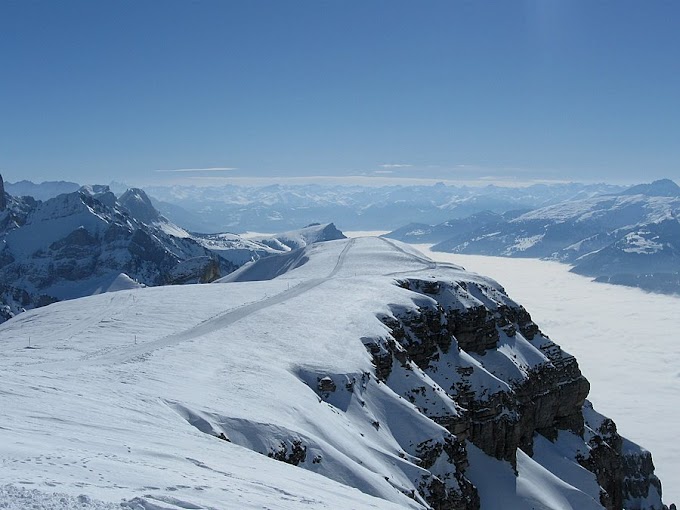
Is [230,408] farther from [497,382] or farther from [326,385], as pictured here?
[497,382]

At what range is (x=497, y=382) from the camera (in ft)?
204

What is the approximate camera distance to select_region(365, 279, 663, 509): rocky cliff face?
54.5 metres

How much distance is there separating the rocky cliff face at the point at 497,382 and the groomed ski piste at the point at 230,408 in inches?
42.2

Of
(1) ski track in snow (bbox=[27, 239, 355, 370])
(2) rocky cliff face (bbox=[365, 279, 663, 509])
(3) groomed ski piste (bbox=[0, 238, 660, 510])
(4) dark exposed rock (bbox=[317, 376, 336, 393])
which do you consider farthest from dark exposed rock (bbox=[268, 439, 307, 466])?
(2) rocky cliff face (bbox=[365, 279, 663, 509])

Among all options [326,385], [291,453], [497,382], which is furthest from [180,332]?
[497,382]

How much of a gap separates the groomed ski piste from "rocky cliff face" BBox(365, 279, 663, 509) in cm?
107

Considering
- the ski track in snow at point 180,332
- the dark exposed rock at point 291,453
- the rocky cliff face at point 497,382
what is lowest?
the rocky cliff face at point 497,382

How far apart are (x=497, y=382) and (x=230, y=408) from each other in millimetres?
39767

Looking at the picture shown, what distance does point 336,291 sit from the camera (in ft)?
226

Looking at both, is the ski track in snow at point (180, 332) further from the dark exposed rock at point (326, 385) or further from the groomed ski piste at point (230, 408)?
the dark exposed rock at point (326, 385)

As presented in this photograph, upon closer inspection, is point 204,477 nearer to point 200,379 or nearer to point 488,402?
point 200,379

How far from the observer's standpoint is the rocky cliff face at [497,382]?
179 feet

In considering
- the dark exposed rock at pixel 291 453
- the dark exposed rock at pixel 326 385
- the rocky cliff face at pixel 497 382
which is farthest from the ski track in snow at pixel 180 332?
the dark exposed rock at pixel 291 453

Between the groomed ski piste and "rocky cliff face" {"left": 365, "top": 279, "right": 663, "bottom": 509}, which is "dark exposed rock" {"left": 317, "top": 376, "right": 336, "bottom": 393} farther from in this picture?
"rocky cliff face" {"left": 365, "top": 279, "right": 663, "bottom": 509}
